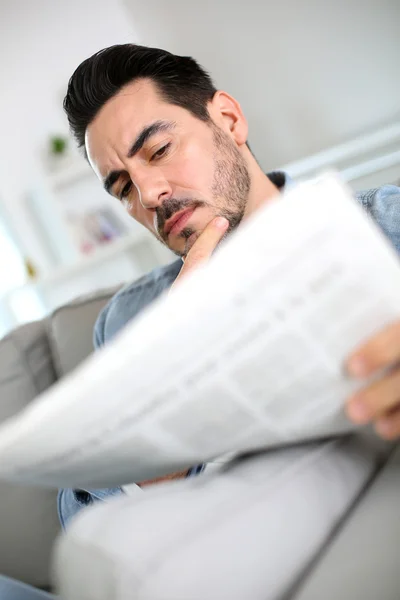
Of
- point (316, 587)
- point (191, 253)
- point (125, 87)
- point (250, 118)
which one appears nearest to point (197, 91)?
point (125, 87)

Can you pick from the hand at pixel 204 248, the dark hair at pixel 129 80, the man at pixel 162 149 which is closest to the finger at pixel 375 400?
the hand at pixel 204 248

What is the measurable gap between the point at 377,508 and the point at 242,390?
5.4 inches

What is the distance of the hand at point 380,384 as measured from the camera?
319 millimetres

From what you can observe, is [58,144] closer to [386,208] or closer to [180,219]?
[180,219]

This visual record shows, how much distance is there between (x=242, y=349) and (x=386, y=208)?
1.76 feet

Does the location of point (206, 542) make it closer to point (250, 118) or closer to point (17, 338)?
point (17, 338)

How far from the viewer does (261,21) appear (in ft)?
5.74

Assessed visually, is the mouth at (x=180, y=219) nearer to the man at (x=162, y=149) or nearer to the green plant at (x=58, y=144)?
the man at (x=162, y=149)

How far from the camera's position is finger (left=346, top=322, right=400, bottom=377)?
317 mm

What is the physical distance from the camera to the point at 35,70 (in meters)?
2.36

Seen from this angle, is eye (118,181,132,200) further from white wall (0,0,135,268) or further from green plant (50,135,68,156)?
green plant (50,135,68,156)

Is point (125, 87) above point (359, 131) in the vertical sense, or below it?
above

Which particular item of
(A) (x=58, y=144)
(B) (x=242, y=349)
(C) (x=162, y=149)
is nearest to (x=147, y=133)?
(C) (x=162, y=149)

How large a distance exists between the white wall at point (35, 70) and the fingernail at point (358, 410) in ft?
6.89
